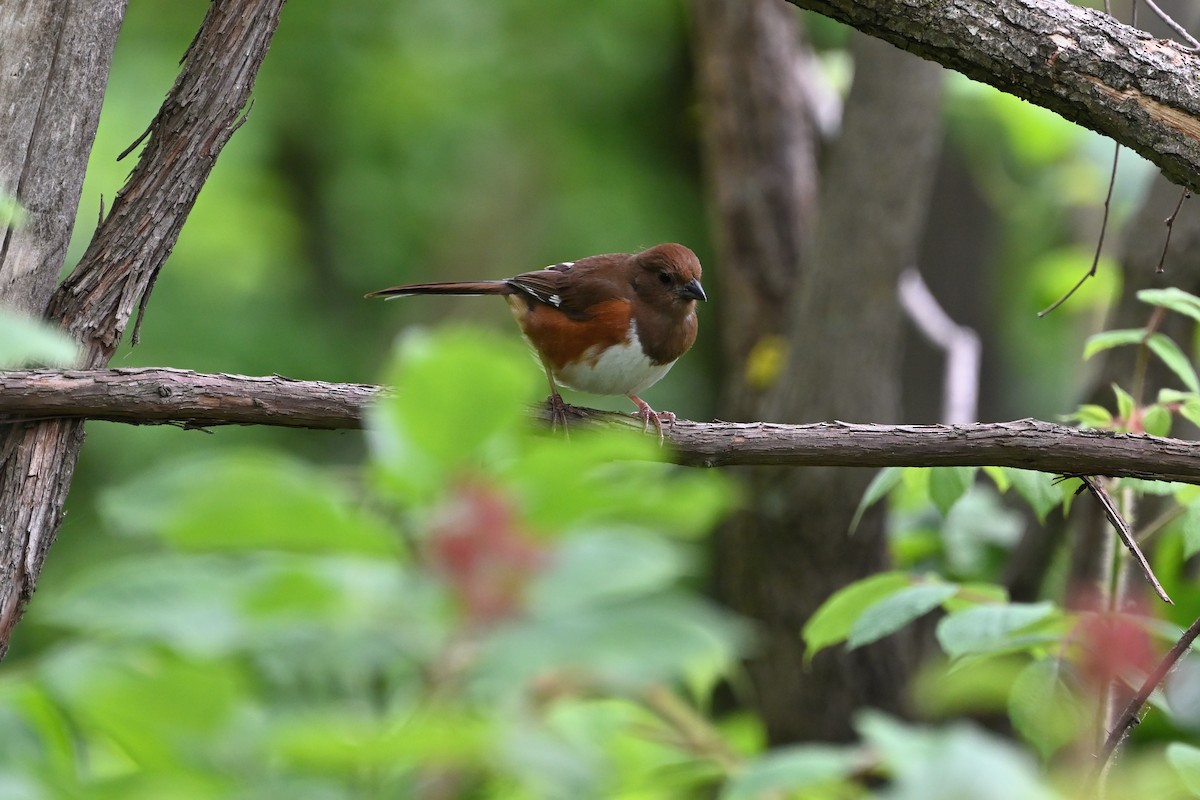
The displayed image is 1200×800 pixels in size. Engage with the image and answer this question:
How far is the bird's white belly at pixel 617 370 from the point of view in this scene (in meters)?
3.94

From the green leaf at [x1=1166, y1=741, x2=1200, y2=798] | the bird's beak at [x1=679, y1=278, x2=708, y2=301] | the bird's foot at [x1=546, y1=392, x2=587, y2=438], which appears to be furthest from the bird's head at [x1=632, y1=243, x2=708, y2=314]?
the green leaf at [x1=1166, y1=741, x2=1200, y2=798]

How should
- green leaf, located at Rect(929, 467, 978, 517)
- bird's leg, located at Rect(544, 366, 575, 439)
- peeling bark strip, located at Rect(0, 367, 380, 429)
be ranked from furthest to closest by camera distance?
bird's leg, located at Rect(544, 366, 575, 439), green leaf, located at Rect(929, 467, 978, 517), peeling bark strip, located at Rect(0, 367, 380, 429)

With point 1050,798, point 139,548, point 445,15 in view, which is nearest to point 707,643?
point 1050,798

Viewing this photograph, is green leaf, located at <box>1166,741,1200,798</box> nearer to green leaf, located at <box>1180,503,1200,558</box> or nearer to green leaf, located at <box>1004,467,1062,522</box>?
green leaf, located at <box>1180,503,1200,558</box>

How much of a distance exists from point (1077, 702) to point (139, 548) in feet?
21.8

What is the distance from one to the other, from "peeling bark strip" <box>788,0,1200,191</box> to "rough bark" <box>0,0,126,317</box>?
1.51 m

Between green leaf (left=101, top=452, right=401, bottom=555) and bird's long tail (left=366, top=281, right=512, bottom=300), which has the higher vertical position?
bird's long tail (left=366, top=281, right=512, bottom=300)

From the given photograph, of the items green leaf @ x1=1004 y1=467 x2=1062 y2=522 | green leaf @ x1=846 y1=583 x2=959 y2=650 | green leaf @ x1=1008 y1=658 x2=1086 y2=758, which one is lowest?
green leaf @ x1=1008 y1=658 x2=1086 y2=758

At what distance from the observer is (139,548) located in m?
7.86

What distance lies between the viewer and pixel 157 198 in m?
2.46

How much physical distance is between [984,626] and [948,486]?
410 mm

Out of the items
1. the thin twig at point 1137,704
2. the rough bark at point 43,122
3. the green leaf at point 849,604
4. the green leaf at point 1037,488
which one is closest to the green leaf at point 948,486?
the green leaf at point 1037,488

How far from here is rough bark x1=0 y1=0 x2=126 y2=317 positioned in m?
2.32

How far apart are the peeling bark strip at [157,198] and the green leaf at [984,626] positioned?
1788mm
